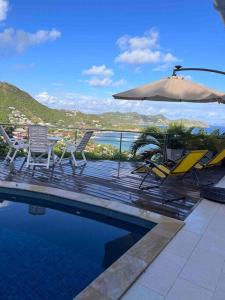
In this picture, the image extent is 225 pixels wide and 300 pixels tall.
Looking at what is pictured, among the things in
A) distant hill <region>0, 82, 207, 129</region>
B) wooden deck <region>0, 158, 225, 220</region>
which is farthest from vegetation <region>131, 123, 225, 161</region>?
distant hill <region>0, 82, 207, 129</region>

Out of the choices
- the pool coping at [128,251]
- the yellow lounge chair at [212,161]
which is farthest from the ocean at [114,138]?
the pool coping at [128,251]

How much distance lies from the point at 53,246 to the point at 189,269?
1748mm

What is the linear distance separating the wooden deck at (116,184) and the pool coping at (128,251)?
11.7 inches

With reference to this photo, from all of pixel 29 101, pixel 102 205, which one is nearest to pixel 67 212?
pixel 102 205

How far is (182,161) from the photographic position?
5.65 m

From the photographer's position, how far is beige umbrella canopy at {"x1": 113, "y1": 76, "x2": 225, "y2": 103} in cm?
659

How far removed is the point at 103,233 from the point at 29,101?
15.7 meters

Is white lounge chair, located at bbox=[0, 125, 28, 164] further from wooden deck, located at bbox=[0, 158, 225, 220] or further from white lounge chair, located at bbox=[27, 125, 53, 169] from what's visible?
white lounge chair, located at bbox=[27, 125, 53, 169]

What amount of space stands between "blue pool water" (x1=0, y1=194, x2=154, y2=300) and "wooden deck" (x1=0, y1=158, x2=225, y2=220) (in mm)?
605

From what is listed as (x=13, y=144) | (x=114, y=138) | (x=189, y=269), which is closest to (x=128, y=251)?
(x=189, y=269)

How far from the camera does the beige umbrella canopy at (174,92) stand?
21.6 ft

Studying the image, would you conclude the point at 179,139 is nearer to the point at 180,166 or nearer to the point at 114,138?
the point at 114,138

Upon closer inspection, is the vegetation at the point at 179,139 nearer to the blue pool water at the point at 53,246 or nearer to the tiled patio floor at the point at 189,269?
the blue pool water at the point at 53,246

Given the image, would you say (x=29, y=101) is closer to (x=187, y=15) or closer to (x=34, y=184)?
(x=187, y=15)
